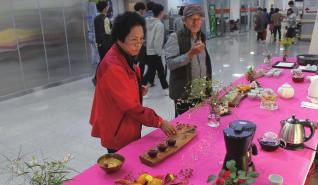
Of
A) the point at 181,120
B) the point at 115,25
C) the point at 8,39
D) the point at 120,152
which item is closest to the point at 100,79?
the point at 115,25

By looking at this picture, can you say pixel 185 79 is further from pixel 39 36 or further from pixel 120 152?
pixel 39 36

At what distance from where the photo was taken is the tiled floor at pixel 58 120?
3.37 meters

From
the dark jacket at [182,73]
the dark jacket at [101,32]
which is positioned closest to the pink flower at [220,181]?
the dark jacket at [182,73]

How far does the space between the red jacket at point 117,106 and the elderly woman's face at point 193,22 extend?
0.75 meters

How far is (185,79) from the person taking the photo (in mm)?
2570

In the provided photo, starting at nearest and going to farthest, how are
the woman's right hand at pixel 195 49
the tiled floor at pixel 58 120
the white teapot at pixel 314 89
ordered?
the woman's right hand at pixel 195 49 → the white teapot at pixel 314 89 → the tiled floor at pixel 58 120

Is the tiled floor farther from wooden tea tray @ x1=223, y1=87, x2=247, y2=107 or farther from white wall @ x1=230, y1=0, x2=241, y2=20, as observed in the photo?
white wall @ x1=230, y1=0, x2=241, y2=20

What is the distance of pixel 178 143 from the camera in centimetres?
172

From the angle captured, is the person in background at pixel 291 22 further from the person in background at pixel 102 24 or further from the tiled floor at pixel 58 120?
the person in background at pixel 102 24

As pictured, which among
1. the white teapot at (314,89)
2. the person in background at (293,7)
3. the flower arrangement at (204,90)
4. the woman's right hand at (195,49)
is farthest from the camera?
the person in background at (293,7)

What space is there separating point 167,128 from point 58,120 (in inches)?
115

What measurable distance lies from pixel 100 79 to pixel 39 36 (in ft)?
15.8

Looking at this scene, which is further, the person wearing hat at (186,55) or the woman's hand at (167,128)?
the person wearing hat at (186,55)

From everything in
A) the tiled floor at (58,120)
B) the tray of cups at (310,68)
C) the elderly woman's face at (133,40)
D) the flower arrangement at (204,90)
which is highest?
the elderly woman's face at (133,40)
